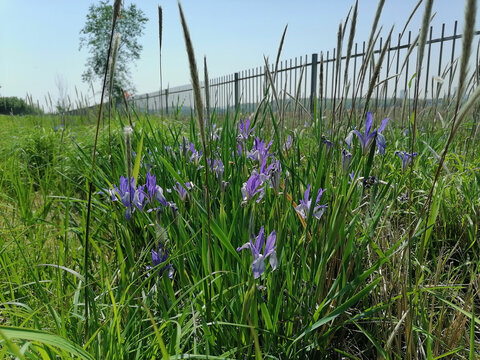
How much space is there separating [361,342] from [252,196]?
51cm

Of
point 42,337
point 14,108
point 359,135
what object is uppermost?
point 14,108

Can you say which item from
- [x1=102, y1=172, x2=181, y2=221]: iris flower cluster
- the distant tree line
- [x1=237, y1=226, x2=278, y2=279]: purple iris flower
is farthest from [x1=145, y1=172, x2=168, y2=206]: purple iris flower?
the distant tree line

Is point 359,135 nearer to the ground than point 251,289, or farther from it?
farther from it

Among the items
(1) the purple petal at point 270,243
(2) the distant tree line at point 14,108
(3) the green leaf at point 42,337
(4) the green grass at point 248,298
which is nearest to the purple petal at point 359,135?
(4) the green grass at point 248,298

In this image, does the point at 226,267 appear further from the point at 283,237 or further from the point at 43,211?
the point at 43,211

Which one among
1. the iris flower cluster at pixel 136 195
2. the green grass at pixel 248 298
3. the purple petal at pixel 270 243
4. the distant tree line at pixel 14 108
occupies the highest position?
the distant tree line at pixel 14 108

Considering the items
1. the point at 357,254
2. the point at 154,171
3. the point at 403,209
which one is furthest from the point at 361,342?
the point at 154,171

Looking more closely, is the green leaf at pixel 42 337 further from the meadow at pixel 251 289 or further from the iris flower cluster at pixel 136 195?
the iris flower cluster at pixel 136 195

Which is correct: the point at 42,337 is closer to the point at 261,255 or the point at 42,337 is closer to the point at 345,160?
the point at 261,255

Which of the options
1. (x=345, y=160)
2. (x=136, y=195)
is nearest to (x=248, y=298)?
(x=136, y=195)

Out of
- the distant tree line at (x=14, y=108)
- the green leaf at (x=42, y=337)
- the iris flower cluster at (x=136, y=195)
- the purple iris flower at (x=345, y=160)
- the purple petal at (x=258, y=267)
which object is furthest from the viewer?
the distant tree line at (x=14, y=108)

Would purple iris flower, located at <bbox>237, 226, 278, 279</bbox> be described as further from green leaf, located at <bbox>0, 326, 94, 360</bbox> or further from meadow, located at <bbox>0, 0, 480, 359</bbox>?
green leaf, located at <bbox>0, 326, 94, 360</bbox>

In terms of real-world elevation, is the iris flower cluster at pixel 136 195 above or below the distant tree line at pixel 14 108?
below

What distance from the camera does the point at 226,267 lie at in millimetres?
889
